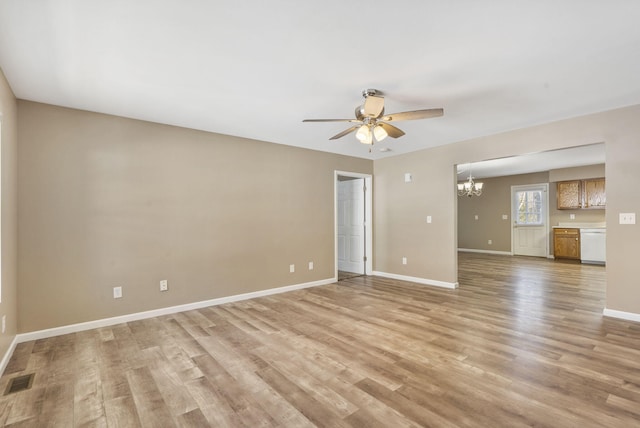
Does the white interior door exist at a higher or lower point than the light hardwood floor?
higher

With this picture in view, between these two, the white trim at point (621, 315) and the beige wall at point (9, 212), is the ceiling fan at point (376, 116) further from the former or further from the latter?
the white trim at point (621, 315)

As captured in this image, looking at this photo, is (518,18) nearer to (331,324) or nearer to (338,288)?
(331,324)

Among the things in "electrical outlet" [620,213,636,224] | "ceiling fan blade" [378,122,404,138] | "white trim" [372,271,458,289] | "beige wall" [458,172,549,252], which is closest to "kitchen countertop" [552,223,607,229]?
"beige wall" [458,172,549,252]

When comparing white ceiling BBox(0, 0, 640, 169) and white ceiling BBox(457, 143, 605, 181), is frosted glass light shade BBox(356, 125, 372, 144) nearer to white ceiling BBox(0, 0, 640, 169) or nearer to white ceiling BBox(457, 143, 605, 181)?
white ceiling BBox(0, 0, 640, 169)

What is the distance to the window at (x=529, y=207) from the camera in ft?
28.3

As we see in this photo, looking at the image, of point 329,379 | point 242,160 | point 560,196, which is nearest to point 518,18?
point 329,379

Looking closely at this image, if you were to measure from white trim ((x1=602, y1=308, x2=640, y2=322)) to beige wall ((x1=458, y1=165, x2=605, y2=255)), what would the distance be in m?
5.60

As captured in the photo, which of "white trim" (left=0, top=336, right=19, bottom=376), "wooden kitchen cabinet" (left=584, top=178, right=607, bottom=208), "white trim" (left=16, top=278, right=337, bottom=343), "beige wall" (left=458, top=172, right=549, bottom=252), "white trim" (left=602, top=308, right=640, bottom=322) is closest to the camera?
"white trim" (left=0, top=336, right=19, bottom=376)

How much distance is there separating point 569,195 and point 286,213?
7668 millimetres

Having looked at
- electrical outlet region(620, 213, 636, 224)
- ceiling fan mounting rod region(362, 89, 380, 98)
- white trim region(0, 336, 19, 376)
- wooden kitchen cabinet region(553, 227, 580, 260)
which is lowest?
white trim region(0, 336, 19, 376)

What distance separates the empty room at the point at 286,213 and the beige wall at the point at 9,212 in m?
0.04

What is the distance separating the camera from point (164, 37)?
2041 millimetres

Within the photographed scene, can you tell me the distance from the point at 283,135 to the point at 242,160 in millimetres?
703

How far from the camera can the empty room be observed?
1.88 metres
